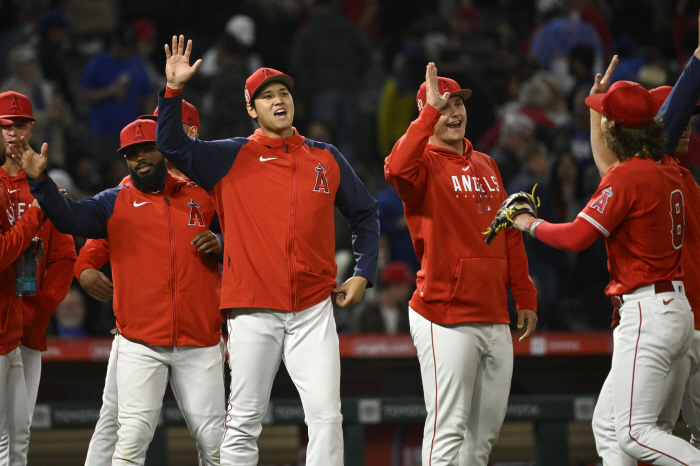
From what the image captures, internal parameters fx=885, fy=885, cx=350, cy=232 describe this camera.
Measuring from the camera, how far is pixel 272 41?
1020 cm

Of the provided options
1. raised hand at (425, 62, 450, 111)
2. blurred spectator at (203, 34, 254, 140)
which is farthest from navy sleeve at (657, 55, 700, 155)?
blurred spectator at (203, 34, 254, 140)

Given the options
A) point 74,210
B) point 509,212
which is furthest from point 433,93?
point 74,210

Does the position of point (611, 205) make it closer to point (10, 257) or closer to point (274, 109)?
point (274, 109)

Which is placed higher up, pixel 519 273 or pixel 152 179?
pixel 152 179

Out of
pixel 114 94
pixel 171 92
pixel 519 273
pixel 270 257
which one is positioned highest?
pixel 114 94

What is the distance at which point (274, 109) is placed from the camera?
4.33 meters

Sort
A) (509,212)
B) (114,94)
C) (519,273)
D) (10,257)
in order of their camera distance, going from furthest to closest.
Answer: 1. (114,94)
2. (519,273)
3. (10,257)
4. (509,212)

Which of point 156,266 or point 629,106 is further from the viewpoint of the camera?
point 156,266

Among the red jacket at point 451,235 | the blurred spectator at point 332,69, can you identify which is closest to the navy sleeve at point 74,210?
the red jacket at point 451,235

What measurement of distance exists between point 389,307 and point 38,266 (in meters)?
3.11

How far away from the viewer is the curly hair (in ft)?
13.5

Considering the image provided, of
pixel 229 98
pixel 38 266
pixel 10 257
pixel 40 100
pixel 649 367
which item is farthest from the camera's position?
pixel 40 100

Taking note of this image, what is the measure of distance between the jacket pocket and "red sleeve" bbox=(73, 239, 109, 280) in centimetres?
190

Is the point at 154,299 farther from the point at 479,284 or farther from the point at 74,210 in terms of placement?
the point at 479,284
